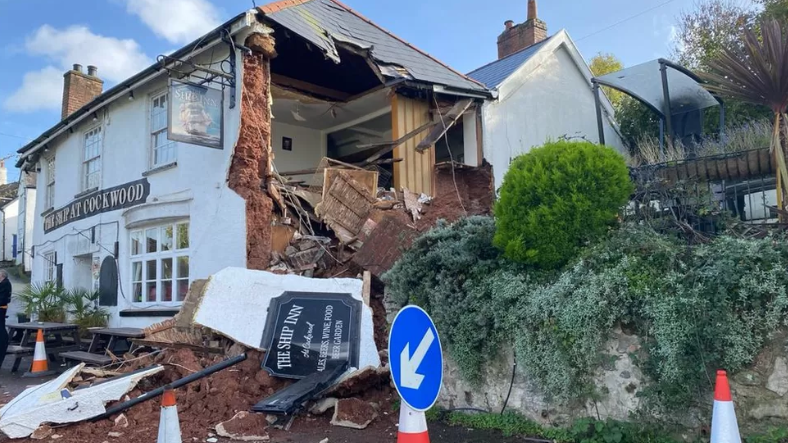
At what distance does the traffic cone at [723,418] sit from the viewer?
10.4 ft

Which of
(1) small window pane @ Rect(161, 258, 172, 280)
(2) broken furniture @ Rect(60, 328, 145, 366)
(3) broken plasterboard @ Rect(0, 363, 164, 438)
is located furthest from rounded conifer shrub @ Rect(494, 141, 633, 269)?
(1) small window pane @ Rect(161, 258, 172, 280)

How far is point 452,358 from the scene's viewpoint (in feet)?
18.6

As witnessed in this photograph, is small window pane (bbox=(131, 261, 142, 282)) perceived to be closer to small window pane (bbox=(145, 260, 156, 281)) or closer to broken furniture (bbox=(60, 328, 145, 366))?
small window pane (bbox=(145, 260, 156, 281))

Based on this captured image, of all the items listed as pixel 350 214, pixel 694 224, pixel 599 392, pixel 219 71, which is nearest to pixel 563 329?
pixel 599 392

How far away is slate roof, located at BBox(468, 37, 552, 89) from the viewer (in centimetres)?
1277

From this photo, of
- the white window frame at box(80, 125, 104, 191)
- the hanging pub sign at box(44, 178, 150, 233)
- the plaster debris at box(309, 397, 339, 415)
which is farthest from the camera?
the white window frame at box(80, 125, 104, 191)

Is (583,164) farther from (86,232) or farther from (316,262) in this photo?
(86,232)

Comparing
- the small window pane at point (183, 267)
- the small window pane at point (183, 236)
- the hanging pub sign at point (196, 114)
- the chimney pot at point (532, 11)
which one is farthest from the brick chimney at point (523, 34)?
the small window pane at point (183, 267)

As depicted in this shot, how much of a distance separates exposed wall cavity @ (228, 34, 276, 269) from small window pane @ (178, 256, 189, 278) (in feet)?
7.17

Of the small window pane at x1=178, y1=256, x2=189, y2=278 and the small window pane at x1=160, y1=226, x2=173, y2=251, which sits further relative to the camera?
the small window pane at x1=160, y1=226, x2=173, y2=251

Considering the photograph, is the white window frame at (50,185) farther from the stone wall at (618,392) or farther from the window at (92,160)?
the stone wall at (618,392)

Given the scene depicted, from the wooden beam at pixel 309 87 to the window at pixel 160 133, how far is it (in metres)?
2.33

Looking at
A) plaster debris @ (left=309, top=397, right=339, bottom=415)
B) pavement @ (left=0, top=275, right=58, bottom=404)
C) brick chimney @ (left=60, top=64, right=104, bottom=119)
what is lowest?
pavement @ (left=0, top=275, right=58, bottom=404)

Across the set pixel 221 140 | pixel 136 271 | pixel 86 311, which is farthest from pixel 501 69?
pixel 86 311
